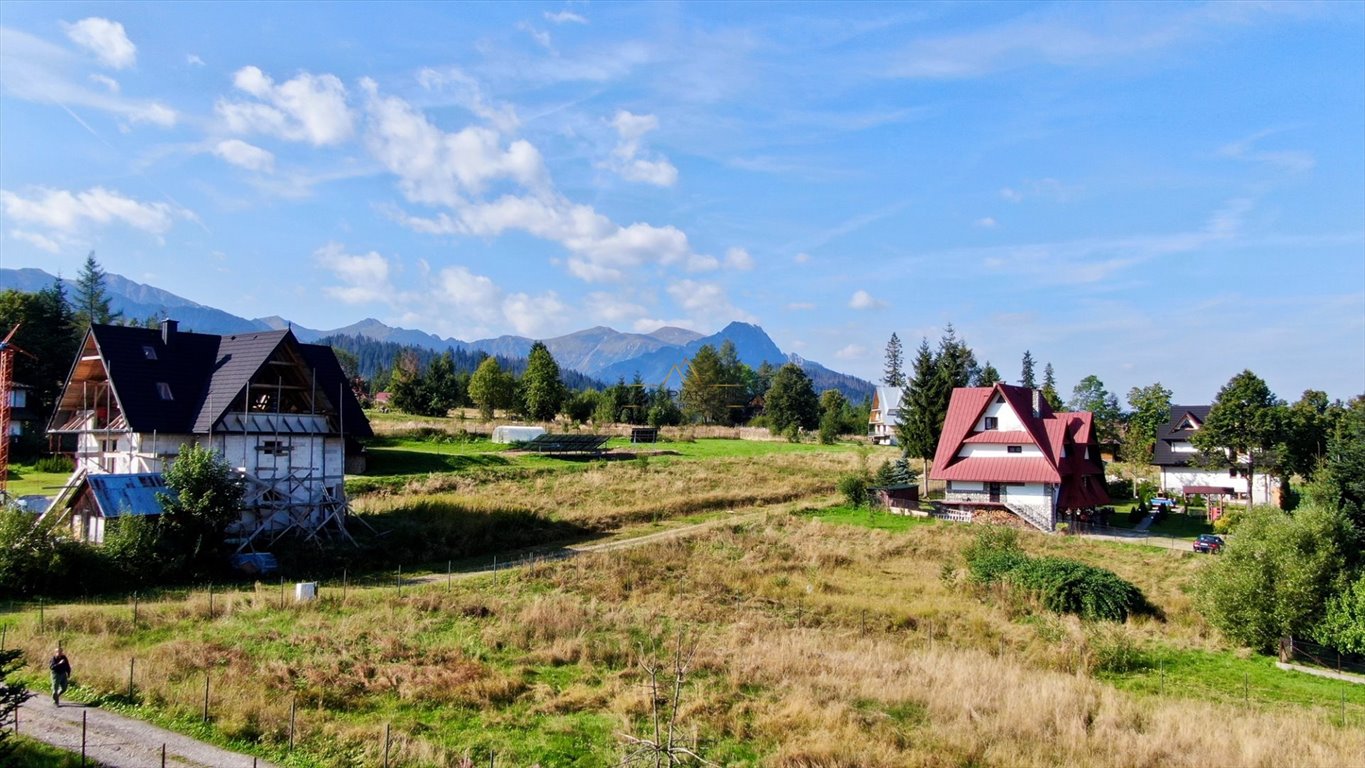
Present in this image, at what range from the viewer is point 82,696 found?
55.2 feet

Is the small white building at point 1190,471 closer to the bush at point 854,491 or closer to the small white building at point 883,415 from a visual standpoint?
the bush at point 854,491

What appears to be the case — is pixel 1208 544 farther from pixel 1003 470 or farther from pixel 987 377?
pixel 987 377

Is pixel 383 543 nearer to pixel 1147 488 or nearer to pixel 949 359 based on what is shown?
pixel 949 359

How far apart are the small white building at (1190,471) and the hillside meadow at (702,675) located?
34523 mm

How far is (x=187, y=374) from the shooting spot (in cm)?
3634

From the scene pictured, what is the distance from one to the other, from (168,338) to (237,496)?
35.4ft

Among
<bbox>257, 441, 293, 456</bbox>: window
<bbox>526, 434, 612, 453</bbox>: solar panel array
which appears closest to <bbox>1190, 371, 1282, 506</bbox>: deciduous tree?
<bbox>526, 434, 612, 453</bbox>: solar panel array

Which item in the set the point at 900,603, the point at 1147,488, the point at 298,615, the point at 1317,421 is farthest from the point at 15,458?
the point at 1317,421

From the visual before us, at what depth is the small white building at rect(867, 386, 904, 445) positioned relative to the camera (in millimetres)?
114125

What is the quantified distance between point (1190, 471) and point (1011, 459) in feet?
86.4

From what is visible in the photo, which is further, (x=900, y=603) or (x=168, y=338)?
(x=168, y=338)

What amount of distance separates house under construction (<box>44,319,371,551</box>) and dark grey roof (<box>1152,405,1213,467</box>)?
59979 millimetres

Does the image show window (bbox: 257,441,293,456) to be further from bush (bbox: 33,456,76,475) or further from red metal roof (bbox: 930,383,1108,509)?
red metal roof (bbox: 930,383,1108,509)

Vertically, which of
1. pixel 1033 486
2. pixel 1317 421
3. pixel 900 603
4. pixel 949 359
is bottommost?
pixel 900 603
